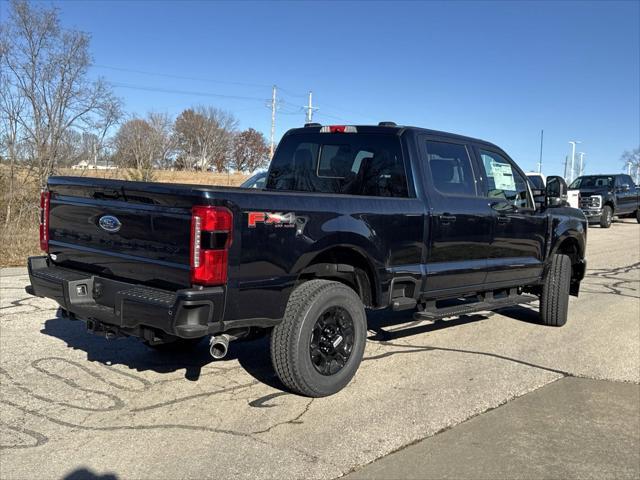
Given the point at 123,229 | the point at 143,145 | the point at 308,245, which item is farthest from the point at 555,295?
the point at 143,145

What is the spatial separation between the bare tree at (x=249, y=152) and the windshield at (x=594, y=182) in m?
77.7

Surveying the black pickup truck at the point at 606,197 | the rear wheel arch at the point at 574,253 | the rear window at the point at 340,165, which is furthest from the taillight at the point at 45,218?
the black pickup truck at the point at 606,197

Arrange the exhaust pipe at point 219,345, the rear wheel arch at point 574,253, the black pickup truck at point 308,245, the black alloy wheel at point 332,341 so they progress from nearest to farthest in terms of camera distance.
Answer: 1. the black pickup truck at point 308,245
2. the exhaust pipe at point 219,345
3. the black alloy wheel at point 332,341
4. the rear wheel arch at point 574,253

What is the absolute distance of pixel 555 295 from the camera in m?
7.08

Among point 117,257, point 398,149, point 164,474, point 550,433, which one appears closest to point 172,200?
point 117,257

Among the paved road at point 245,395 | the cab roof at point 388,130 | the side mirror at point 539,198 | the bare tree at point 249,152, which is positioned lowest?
the paved road at point 245,395

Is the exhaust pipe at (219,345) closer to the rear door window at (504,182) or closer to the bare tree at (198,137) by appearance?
the rear door window at (504,182)

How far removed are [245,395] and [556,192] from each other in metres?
4.35

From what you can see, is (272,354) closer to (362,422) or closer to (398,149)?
(362,422)

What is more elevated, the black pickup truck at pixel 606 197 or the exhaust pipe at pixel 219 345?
the black pickup truck at pixel 606 197

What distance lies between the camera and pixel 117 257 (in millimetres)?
4191

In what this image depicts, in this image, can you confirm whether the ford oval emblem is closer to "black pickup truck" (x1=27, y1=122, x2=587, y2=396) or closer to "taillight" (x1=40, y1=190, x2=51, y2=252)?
"black pickup truck" (x1=27, y1=122, x2=587, y2=396)

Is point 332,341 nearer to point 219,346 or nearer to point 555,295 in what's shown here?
point 219,346

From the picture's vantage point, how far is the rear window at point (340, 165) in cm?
546
